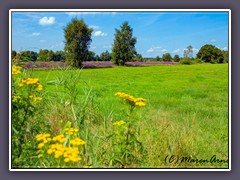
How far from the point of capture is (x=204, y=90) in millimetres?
4816

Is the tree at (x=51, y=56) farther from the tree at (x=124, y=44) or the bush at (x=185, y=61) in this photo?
the bush at (x=185, y=61)

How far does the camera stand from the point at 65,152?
11.1 ft

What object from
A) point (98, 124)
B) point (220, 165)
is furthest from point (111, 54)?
point (220, 165)

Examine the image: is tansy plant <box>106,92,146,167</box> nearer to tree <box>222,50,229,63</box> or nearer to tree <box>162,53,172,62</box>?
tree <box>162,53,172,62</box>

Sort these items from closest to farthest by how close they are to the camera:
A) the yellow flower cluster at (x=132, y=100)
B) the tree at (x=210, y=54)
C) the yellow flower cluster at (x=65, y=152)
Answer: the yellow flower cluster at (x=65, y=152) → the yellow flower cluster at (x=132, y=100) → the tree at (x=210, y=54)

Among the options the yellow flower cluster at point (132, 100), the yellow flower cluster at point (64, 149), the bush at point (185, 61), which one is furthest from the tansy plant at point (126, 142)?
the bush at point (185, 61)

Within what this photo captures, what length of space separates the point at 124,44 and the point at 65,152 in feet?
5.11

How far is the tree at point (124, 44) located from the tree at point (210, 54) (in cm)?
79

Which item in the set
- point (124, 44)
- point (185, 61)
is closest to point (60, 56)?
point (124, 44)

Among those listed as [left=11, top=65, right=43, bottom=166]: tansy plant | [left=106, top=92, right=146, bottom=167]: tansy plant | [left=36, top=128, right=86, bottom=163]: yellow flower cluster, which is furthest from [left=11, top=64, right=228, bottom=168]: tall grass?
[left=36, top=128, right=86, bottom=163]: yellow flower cluster

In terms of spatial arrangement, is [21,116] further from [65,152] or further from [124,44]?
[124,44]

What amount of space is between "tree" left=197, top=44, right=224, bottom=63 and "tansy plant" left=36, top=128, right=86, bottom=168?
5.75ft

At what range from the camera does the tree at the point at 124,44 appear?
14.3ft
